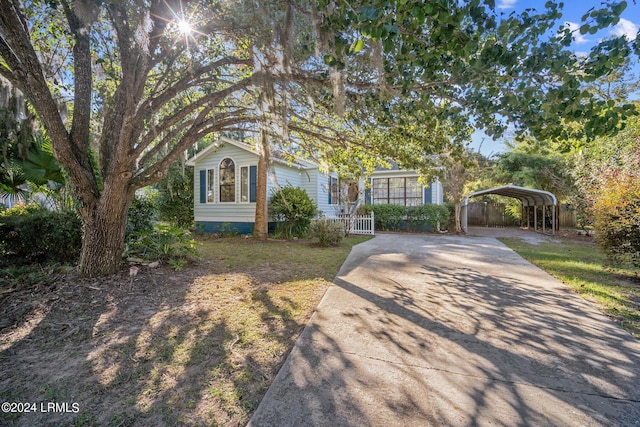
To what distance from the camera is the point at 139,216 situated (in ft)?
20.3

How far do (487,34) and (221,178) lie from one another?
10710 mm

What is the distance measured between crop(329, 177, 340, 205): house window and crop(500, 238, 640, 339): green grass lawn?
8.42 metres

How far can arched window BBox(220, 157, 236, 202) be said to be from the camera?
11.6m

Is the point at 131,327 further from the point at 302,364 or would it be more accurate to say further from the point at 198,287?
the point at 302,364

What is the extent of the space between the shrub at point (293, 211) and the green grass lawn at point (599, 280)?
6.86 m

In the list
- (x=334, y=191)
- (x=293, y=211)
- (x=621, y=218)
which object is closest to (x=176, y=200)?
(x=293, y=211)

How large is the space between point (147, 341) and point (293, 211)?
7.95 m

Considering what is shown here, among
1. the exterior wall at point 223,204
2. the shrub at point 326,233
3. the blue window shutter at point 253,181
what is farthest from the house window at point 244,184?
the shrub at point 326,233

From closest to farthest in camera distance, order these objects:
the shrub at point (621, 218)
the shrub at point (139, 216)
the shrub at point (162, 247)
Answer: the shrub at point (621, 218) < the shrub at point (162, 247) < the shrub at point (139, 216)

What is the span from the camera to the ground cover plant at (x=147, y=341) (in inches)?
74.7

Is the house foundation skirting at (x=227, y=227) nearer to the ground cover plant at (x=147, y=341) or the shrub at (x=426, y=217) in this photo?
the ground cover plant at (x=147, y=341)

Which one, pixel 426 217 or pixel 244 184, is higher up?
pixel 244 184

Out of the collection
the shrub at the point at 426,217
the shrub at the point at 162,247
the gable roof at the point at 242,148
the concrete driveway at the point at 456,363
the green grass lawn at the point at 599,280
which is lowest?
the concrete driveway at the point at 456,363

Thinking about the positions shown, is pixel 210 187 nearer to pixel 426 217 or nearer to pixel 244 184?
pixel 244 184
